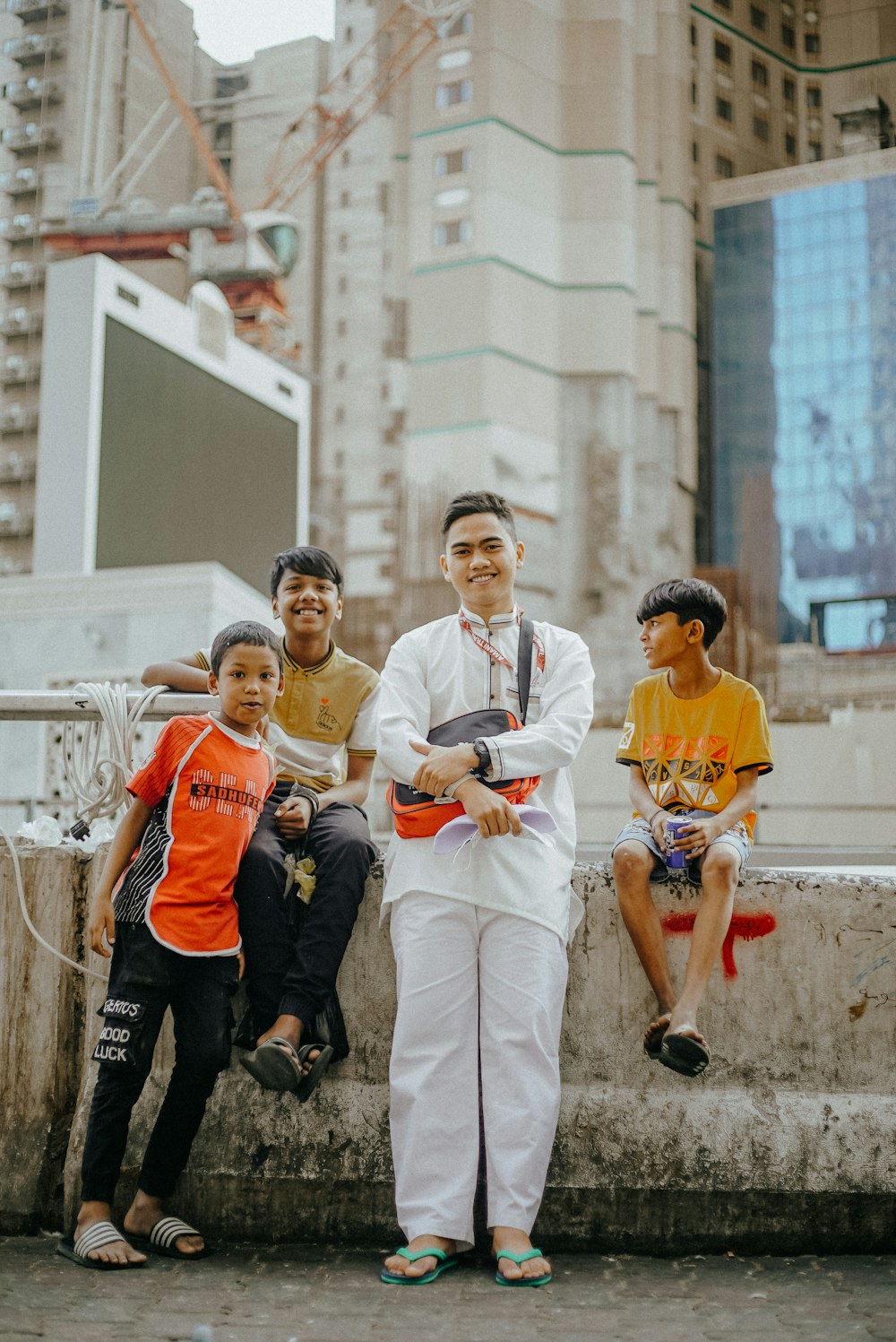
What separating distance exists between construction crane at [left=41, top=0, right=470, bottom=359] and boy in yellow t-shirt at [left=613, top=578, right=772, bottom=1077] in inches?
2093

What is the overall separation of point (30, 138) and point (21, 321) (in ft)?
29.1

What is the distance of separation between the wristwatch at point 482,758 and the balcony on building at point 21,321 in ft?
193

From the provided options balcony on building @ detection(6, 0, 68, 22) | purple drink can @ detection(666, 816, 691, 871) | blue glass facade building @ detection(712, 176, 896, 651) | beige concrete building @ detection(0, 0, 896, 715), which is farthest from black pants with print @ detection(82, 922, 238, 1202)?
balcony on building @ detection(6, 0, 68, 22)

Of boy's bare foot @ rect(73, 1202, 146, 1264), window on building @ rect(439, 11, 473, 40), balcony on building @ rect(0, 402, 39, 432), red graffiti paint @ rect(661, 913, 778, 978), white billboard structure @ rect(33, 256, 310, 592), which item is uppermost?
window on building @ rect(439, 11, 473, 40)

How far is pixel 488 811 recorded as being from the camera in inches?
117


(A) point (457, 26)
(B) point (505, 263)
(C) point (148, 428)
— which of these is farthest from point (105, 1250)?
(A) point (457, 26)

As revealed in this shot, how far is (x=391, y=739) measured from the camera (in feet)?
10.5

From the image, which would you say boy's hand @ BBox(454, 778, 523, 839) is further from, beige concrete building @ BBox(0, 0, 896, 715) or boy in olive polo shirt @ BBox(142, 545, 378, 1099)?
beige concrete building @ BBox(0, 0, 896, 715)

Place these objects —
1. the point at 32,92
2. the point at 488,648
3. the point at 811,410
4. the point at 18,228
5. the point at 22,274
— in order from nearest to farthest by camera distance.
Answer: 1. the point at 488,648
2. the point at 811,410
3. the point at 32,92
4. the point at 18,228
5. the point at 22,274

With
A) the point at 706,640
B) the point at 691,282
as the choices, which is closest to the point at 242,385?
the point at 691,282

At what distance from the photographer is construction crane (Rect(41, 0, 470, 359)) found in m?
54.0

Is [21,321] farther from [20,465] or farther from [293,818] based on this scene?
[293,818]

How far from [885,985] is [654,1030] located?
1.94ft

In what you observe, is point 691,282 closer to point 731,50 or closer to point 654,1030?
point 731,50
